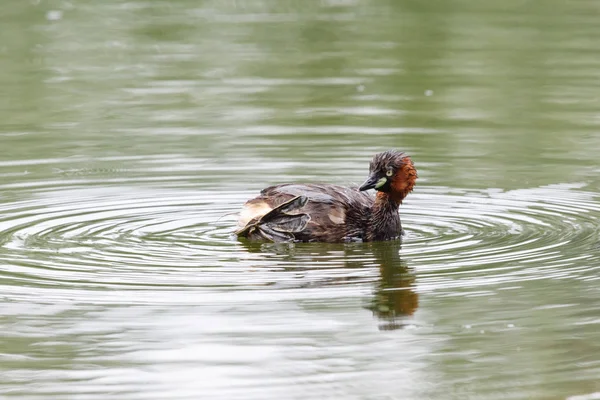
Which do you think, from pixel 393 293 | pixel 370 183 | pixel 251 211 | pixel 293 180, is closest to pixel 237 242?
pixel 251 211

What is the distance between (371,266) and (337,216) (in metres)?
0.79

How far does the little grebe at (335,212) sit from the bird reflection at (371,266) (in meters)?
0.09

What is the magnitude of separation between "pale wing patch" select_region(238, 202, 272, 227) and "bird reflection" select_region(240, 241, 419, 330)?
0.20m

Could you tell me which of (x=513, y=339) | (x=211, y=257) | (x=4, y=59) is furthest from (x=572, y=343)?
(x=4, y=59)

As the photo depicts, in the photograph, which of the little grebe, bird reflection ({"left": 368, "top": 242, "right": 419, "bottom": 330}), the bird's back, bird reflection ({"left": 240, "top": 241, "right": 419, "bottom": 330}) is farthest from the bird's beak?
bird reflection ({"left": 368, "top": 242, "right": 419, "bottom": 330})

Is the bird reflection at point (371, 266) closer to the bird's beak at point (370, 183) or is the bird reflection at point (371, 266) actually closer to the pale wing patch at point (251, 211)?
the pale wing patch at point (251, 211)

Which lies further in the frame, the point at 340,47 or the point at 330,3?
the point at 330,3

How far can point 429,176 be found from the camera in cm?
1109

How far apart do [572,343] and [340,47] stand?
1183cm

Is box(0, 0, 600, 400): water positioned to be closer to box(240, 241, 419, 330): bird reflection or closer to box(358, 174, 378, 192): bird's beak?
box(240, 241, 419, 330): bird reflection

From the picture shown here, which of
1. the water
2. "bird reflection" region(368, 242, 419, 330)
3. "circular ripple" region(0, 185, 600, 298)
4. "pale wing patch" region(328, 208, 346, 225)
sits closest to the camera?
the water

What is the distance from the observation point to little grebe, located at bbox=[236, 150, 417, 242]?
9.06 m

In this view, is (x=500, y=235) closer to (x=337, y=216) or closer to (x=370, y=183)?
(x=370, y=183)

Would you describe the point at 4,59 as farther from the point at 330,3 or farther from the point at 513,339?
the point at 513,339
